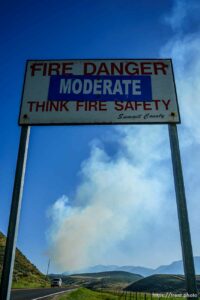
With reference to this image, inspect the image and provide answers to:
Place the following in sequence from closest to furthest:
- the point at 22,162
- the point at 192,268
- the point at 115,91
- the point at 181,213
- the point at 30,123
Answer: the point at 192,268, the point at 181,213, the point at 22,162, the point at 30,123, the point at 115,91

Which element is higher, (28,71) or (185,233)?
(28,71)

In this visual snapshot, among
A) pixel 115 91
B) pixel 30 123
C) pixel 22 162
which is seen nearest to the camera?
pixel 22 162

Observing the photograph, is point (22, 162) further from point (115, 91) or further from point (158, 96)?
point (158, 96)

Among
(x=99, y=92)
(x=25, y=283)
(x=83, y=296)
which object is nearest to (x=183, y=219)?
(x=99, y=92)

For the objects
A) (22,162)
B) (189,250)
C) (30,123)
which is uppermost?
(30,123)

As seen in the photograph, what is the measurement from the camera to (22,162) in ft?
14.6

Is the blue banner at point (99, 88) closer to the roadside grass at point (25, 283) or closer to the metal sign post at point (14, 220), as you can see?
the metal sign post at point (14, 220)

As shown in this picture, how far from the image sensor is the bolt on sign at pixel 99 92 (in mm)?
4965

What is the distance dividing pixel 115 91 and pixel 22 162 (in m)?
2.16

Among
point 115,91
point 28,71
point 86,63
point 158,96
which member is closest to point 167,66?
point 158,96

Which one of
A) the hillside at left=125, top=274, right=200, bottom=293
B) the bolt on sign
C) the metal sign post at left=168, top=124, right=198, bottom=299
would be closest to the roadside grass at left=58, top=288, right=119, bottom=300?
the bolt on sign

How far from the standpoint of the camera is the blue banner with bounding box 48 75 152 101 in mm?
5133

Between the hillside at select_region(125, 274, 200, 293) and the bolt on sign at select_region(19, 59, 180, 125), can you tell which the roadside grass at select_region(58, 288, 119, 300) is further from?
the hillside at select_region(125, 274, 200, 293)

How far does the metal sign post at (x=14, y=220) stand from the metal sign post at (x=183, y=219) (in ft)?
7.86
